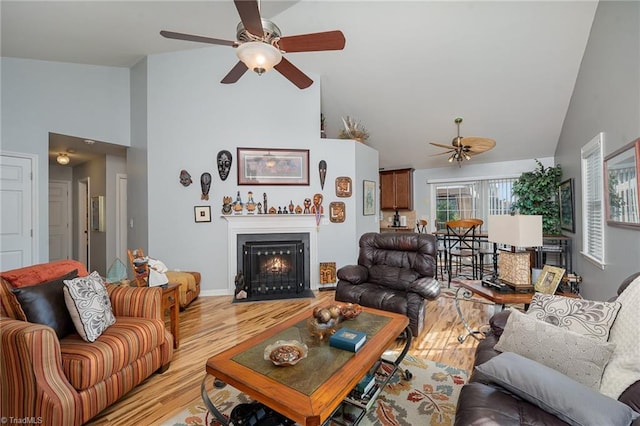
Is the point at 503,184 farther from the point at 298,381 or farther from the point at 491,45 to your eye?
the point at 298,381

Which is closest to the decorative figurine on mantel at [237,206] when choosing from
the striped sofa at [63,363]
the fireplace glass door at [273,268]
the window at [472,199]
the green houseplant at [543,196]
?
the fireplace glass door at [273,268]

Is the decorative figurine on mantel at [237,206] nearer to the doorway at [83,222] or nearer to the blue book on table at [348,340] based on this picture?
the blue book on table at [348,340]

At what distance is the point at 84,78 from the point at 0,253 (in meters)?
2.56

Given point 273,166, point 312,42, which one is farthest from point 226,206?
point 312,42

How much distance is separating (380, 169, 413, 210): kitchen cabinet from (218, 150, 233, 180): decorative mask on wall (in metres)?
4.23

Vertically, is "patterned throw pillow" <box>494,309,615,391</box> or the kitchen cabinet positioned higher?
the kitchen cabinet

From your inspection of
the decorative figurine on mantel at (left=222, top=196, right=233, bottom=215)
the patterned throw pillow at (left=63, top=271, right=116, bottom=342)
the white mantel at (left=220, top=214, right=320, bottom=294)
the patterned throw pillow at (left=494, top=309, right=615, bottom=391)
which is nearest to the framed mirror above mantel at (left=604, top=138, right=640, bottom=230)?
the patterned throw pillow at (left=494, top=309, right=615, bottom=391)

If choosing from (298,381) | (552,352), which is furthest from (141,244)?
(552,352)

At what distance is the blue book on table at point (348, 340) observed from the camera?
5.23 ft

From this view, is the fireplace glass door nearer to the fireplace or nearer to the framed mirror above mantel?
the fireplace

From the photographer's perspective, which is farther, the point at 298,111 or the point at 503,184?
the point at 503,184

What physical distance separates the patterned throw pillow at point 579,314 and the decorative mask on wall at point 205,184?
397 centimetres

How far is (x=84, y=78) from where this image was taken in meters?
4.01

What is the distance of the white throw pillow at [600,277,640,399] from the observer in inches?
46.1
